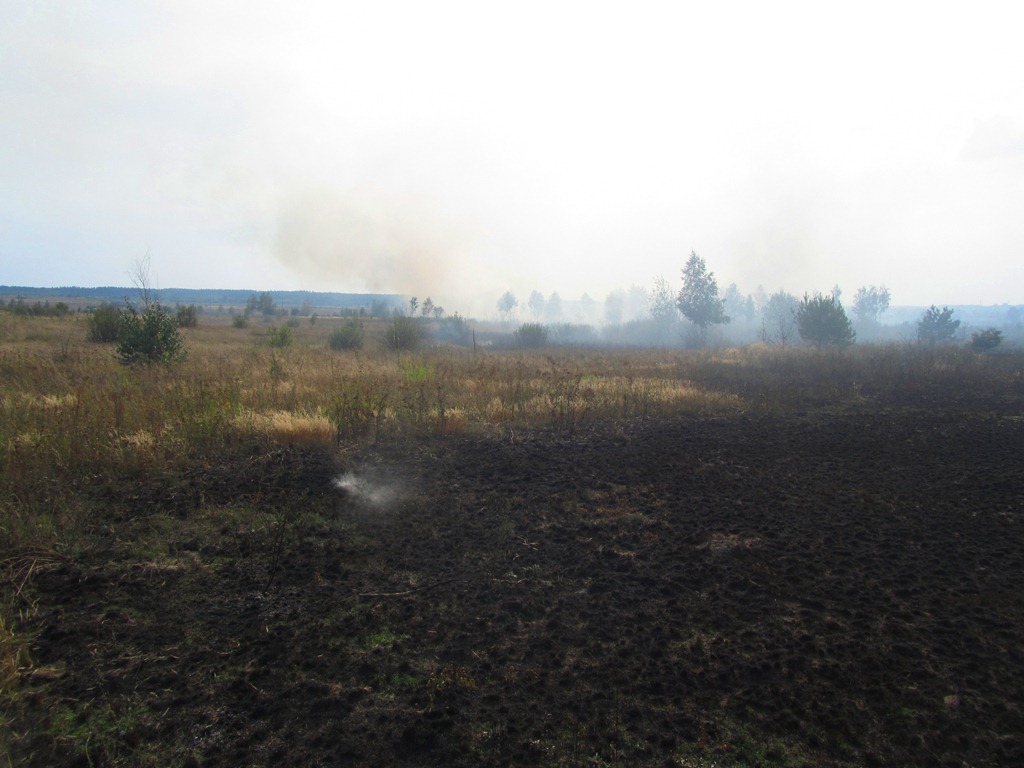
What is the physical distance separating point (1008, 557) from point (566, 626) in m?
4.07

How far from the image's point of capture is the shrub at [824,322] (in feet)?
107

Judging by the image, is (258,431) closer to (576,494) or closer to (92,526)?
(92,526)

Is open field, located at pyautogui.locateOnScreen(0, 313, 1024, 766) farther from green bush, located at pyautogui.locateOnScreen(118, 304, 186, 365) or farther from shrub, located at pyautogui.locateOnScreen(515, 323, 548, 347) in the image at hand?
shrub, located at pyautogui.locateOnScreen(515, 323, 548, 347)

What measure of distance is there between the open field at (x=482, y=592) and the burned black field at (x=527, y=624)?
0.02m

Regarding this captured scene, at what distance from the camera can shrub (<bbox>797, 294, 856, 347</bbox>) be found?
3272 cm

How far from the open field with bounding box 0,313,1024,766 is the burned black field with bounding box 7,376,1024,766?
2cm

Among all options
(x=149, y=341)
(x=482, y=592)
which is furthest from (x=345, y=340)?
(x=482, y=592)

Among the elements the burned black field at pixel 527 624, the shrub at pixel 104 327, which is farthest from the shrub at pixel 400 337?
the burned black field at pixel 527 624

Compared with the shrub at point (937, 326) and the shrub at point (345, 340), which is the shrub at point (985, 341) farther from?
the shrub at point (345, 340)

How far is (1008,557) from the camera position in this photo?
456 centimetres

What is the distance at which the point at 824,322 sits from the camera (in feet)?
108

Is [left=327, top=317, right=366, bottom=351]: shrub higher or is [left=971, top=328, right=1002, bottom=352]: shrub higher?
[left=971, top=328, right=1002, bottom=352]: shrub

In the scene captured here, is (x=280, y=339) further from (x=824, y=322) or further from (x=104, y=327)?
(x=824, y=322)

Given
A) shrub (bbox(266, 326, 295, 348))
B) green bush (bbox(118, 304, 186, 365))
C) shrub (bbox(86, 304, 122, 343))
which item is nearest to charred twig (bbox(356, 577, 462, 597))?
green bush (bbox(118, 304, 186, 365))
